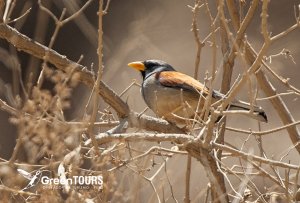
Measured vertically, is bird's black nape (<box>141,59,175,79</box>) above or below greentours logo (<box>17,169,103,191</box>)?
above

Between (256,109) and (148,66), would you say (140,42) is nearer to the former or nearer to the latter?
(148,66)

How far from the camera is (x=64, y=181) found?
7.70ft

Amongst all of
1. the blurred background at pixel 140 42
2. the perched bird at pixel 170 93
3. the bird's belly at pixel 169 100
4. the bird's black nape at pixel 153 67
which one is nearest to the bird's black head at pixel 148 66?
the bird's black nape at pixel 153 67

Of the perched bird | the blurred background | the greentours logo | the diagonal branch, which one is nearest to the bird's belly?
the perched bird

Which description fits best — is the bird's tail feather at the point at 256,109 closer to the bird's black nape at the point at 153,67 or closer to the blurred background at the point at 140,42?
the bird's black nape at the point at 153,67

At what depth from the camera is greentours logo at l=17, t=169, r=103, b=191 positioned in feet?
7.55

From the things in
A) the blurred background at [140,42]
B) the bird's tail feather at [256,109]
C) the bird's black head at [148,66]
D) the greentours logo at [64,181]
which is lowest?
the greentours logo at [64,181]

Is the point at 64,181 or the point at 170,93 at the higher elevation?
the point at 170,93

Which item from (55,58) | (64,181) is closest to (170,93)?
(55,58)

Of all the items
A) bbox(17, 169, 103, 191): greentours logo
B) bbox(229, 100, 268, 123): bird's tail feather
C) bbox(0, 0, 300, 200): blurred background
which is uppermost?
bbox(0, 0, 300, 200): blurred background

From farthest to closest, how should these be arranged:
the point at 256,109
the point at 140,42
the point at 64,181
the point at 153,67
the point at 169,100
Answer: the point at 140,42 → the point at 153,67 → the point at 169,100 → the point at 256,109 → the point at 64,181

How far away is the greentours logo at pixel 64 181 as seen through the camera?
7.55 ft

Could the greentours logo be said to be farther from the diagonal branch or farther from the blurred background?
the blurred background

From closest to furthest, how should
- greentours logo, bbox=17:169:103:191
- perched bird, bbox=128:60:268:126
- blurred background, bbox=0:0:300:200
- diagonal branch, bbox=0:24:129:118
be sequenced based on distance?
greentours logo, bbox=17:169:103:191 < diagonal branch, bbox=0:24:129:118 < perched bird, bbox=128:60:268:126 < blurred background, bbox=0:0:300:200
